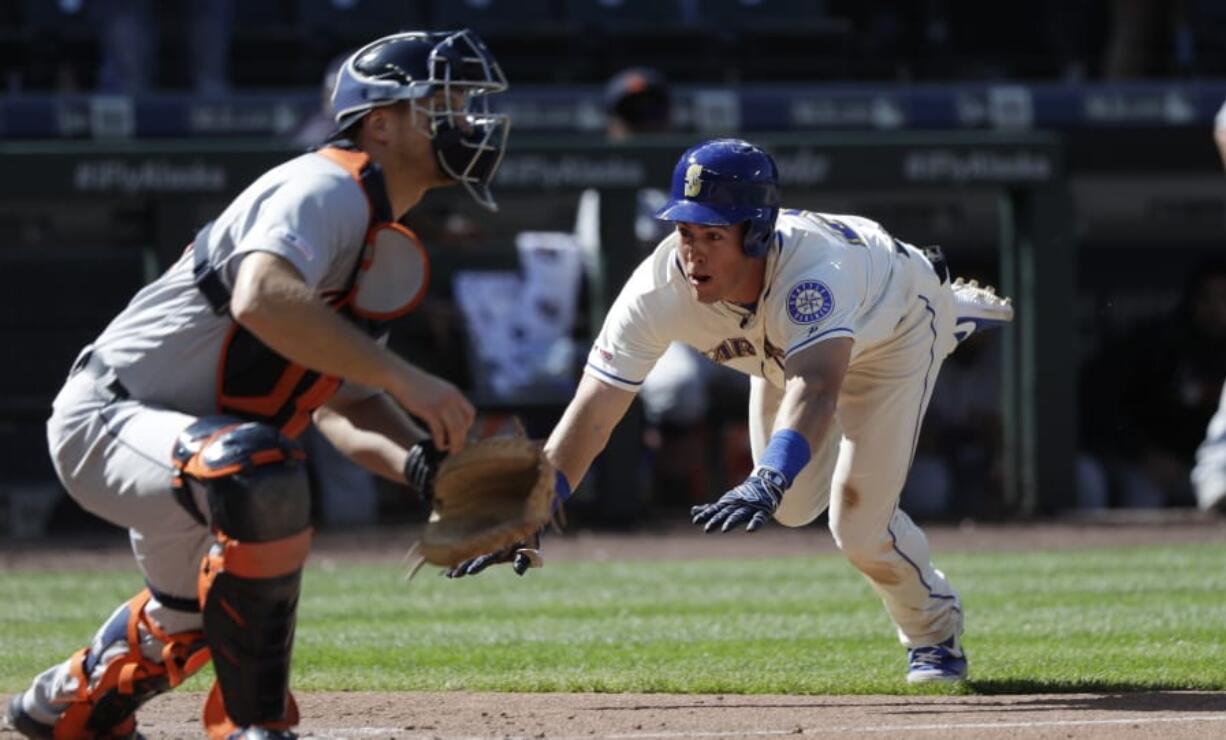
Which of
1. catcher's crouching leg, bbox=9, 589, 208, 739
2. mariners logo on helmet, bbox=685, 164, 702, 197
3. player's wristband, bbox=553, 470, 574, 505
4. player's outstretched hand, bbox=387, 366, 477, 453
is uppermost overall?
mariners logo on helmet, bbox=685, 164, 702, 197

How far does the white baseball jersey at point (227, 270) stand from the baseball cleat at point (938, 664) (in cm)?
226

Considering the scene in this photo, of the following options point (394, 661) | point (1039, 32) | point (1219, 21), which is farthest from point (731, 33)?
point (394, 661)

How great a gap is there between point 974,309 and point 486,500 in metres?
2.16

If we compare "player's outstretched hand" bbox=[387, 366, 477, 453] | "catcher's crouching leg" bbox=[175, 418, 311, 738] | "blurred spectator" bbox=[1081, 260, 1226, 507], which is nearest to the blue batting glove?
"player's outstretched hand" bbox=[387, 366, 477, 453]

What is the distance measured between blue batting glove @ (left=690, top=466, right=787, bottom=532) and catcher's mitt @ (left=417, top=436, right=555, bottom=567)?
16.8 inches

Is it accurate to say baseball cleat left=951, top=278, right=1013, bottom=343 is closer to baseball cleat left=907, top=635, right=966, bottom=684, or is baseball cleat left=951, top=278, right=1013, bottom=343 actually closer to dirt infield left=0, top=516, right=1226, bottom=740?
baseball cleat left=907, top=635, right=966, bottom=684

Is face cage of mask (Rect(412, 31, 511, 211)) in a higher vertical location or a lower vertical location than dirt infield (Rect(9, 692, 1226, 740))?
higher

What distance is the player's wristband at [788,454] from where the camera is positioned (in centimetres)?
472

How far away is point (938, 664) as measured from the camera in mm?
5570

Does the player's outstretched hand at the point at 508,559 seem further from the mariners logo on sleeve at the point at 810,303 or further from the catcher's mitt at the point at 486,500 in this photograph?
the mariners logo on sleeve at the point at 810,303

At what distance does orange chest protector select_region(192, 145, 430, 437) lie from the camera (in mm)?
4090

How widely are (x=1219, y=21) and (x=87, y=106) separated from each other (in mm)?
8583

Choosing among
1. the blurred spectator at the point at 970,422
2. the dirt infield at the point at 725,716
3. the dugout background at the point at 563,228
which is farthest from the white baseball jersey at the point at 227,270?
the blurred spectator at the point at 970,422

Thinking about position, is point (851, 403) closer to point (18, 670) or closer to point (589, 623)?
point (589, 623)
